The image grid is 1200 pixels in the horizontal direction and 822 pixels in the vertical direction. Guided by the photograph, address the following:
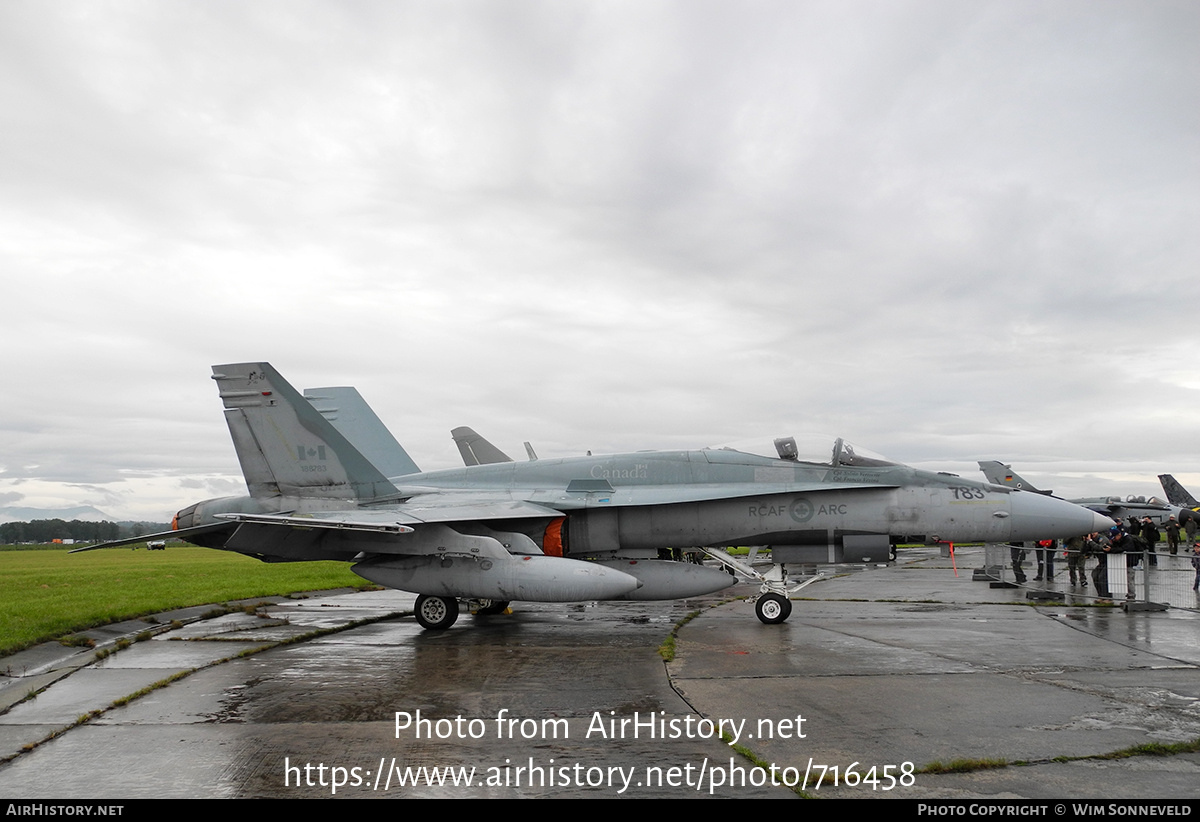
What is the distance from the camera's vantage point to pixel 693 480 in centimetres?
1235

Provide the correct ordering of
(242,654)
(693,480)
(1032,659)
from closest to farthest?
(1032,659), (242,654), (693,480)

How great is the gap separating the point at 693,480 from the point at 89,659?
825cm

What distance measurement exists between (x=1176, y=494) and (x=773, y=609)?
41953 mm

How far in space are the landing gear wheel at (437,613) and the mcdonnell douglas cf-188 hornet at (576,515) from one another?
0.03m

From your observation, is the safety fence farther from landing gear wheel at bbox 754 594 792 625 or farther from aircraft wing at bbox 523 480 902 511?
landing gear wheel at bbox 754 594 792 625

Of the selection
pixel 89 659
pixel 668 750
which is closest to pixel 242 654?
pixel 89 659

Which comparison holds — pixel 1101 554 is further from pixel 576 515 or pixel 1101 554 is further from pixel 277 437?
pixel 277 437

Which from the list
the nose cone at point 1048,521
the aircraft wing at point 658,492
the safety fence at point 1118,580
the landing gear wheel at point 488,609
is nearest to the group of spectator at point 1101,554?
the safety fence at point 1118,580

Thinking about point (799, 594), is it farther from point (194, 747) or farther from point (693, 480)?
point (194, 747)

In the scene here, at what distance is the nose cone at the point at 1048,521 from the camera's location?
11.1 m

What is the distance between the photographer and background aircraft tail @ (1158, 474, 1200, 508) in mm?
42228

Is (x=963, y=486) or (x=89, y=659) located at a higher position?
(x=963, y=486)
